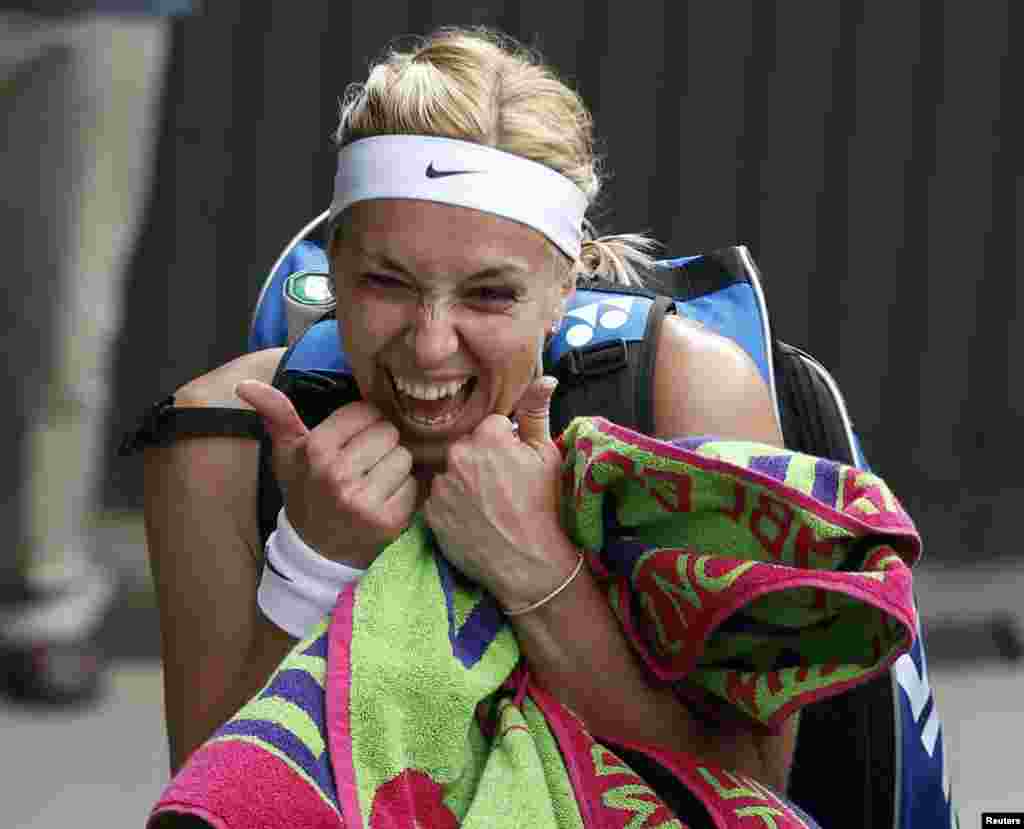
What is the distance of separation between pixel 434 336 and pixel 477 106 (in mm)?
293

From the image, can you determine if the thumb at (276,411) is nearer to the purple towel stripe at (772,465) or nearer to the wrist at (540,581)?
the wrist at (540,581)

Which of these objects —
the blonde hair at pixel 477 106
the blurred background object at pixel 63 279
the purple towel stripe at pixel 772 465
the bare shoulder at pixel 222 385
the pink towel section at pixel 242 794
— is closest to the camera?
the pink towel section at pixel 242 794

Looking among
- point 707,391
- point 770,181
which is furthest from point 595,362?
point 770,181

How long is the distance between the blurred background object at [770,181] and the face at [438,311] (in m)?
3.38

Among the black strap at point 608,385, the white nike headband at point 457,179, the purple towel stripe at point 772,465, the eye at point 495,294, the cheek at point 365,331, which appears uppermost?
the white nike headband at point 457,179

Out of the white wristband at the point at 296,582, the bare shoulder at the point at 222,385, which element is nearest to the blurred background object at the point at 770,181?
the bare shoulder at the point at 222,385

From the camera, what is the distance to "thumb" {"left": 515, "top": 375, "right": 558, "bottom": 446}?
83.0 inches

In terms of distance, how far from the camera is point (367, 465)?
2152mm

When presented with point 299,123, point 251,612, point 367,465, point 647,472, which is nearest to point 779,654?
point 647,472

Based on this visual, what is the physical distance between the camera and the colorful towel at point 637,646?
A: 1828 millimetres

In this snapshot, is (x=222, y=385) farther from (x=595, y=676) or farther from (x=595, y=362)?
(x=595, y=676)

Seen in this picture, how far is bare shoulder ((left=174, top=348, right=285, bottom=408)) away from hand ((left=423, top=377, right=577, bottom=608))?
35cm

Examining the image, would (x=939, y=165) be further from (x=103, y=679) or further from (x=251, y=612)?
(x=251, y=612)

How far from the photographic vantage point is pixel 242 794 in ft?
5.88
